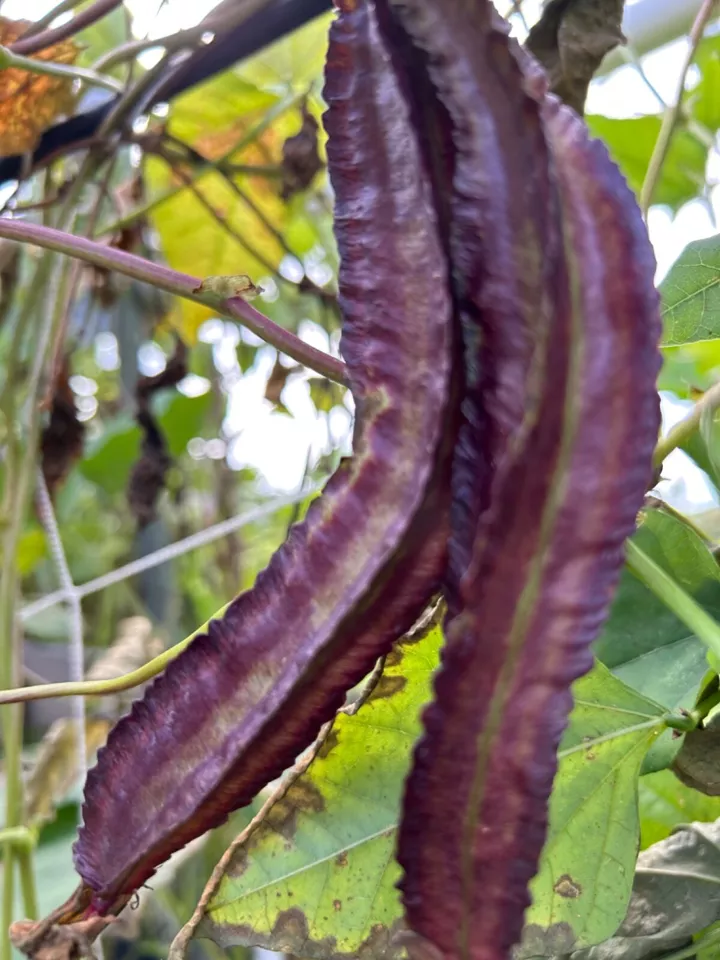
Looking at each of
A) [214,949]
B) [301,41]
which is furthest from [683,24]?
[214,949]

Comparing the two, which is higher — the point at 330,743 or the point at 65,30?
the point at 65,30

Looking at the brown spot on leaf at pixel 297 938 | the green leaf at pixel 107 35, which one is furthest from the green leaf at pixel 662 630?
the green leaf at pixel 107 35

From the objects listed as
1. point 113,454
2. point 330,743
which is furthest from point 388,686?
point 113,454

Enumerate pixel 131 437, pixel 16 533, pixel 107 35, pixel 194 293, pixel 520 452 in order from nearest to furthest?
pixel 520 452
pixel 194 293
pixel 16 533
pixel 107 35
pixel 131 437

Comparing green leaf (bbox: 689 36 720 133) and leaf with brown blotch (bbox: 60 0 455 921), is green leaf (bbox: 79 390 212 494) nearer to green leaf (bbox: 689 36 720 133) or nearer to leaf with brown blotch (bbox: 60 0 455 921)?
green leaf (bbox: 689 36 720 133)

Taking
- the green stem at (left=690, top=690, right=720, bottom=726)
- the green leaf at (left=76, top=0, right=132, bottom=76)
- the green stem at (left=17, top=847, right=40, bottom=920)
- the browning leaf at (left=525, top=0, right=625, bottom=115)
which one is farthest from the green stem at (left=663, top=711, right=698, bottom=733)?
the green leaf at (left=76, top=0, right=132, bottom=76)

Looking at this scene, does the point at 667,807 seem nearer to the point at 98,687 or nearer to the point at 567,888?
the point at 567,888

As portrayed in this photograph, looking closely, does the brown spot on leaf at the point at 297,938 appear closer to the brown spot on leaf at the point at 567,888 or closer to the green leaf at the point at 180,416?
the brown spot on leaf at the point at 567,888
